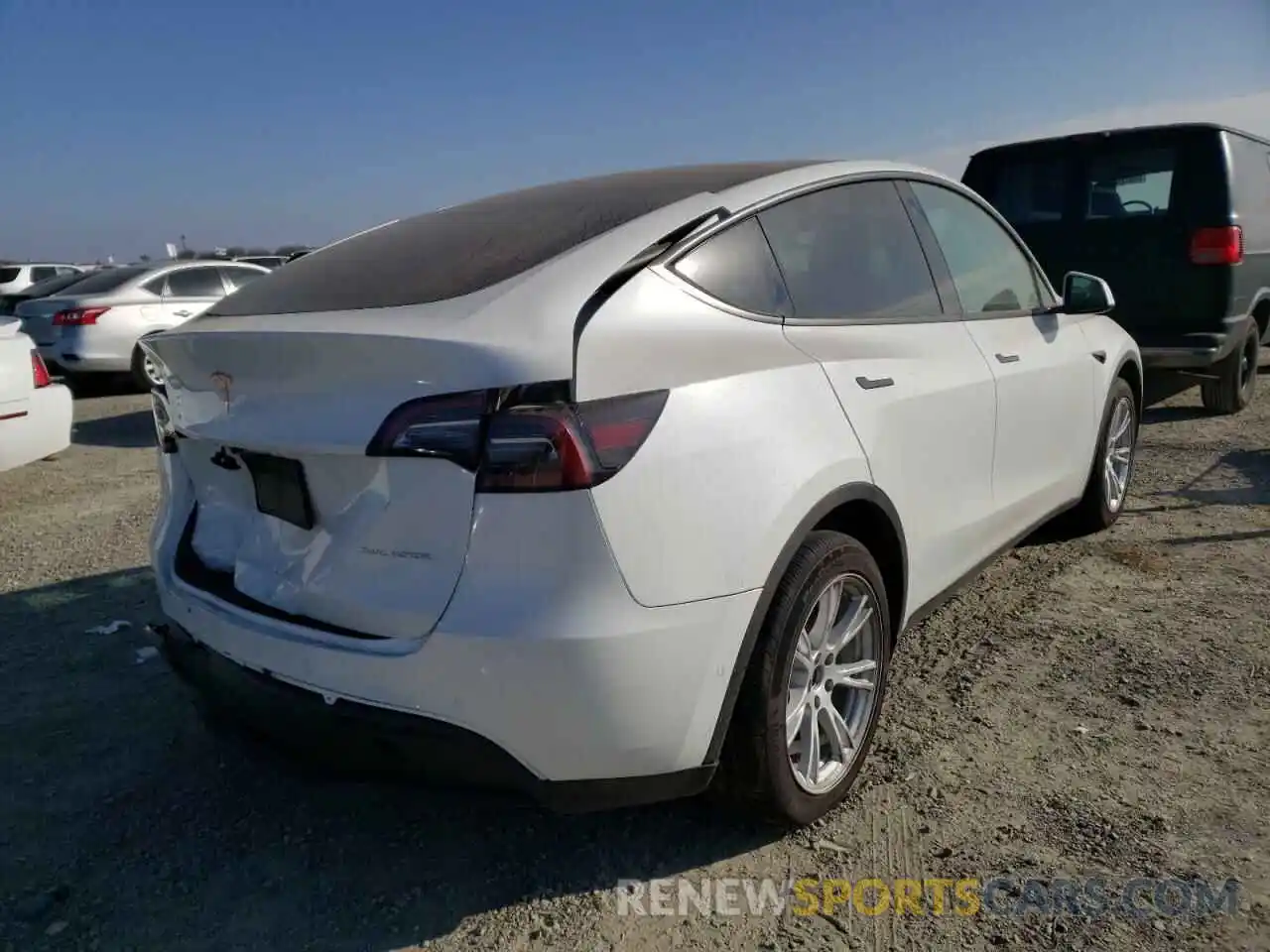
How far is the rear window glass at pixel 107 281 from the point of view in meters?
10.9

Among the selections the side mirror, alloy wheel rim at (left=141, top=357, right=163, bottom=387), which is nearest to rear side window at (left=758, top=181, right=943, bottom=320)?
the side mirror

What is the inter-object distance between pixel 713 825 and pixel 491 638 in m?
1.00

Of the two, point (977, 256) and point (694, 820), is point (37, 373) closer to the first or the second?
point (694, 820)

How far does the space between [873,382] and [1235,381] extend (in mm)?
6088

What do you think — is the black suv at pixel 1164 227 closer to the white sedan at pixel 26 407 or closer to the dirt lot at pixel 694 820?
the dirt lot at pixel 694 820

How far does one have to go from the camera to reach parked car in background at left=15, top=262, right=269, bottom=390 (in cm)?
1048

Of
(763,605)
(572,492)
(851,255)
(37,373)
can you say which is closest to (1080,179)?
(851,255)

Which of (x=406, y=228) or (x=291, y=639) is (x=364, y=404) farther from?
(x=406, y=228)

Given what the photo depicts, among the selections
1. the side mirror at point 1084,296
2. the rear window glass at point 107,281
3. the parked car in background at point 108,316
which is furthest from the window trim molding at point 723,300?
the rear window glass at point 107,281

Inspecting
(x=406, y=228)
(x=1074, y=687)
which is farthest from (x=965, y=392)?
(x=406, y=228)

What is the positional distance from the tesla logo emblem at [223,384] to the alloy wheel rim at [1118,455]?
376cm

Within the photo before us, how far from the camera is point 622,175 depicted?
122 inches

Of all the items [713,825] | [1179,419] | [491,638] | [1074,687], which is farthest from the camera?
[1179,419]

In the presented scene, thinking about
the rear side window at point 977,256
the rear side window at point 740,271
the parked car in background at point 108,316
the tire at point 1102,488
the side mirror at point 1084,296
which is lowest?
the tire at point 1102,488
